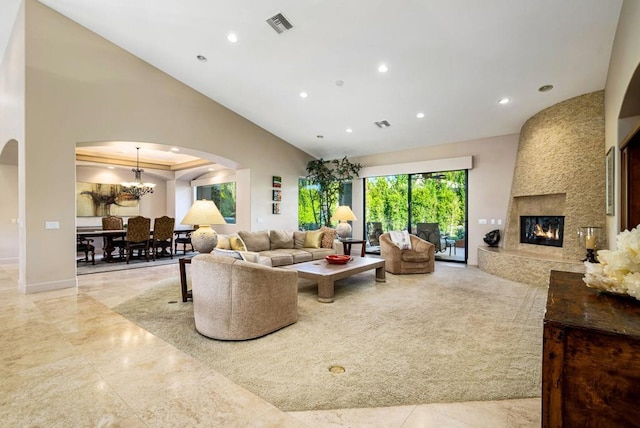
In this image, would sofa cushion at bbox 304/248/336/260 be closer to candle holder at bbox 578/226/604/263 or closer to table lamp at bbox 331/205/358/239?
table lamp at bbox 331/205/358/239

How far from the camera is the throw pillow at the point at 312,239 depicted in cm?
671

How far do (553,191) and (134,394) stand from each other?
21.2 ft

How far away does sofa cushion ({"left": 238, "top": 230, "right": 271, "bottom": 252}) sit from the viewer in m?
6.07

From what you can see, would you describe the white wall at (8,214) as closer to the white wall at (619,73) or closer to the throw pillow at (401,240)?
the throw pillow at (401,240)

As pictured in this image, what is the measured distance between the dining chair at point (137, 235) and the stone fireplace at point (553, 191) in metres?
7.57

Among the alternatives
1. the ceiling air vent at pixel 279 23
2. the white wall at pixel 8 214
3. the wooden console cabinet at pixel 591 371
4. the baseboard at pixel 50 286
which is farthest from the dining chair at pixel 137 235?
the wooden console cabinet at pixel 591 371

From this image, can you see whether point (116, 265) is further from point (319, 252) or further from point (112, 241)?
point (319, 252)

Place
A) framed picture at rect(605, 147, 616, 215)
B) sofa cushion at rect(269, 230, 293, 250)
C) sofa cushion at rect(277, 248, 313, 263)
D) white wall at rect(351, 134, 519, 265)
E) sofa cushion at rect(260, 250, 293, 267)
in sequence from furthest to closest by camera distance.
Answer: white wall at rect(351, 134, 519, 265), sofa cushion at rect(269, 230, 293, 250), sofa cushion at rect(277, 248, 313, 263), sofa cushion at rect(260, 250, 293, 267), framed picture at rect(605, 147, 616, 215)

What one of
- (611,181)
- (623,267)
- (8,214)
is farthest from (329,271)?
(8,214)

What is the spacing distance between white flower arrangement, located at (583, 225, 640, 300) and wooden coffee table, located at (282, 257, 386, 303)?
9.97ft

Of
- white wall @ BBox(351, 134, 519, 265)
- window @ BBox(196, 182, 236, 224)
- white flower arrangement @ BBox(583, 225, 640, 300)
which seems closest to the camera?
white flower arrangement @ BBox(583, 225, 640, 300)

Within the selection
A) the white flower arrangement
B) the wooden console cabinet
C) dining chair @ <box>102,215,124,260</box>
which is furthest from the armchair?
dining chair @ <box>102,215,124,260</box>

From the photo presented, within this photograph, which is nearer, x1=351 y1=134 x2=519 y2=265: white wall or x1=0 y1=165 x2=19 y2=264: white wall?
x1=351 y1=134 x2=519 y2=265: white wall

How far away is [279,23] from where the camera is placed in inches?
172
